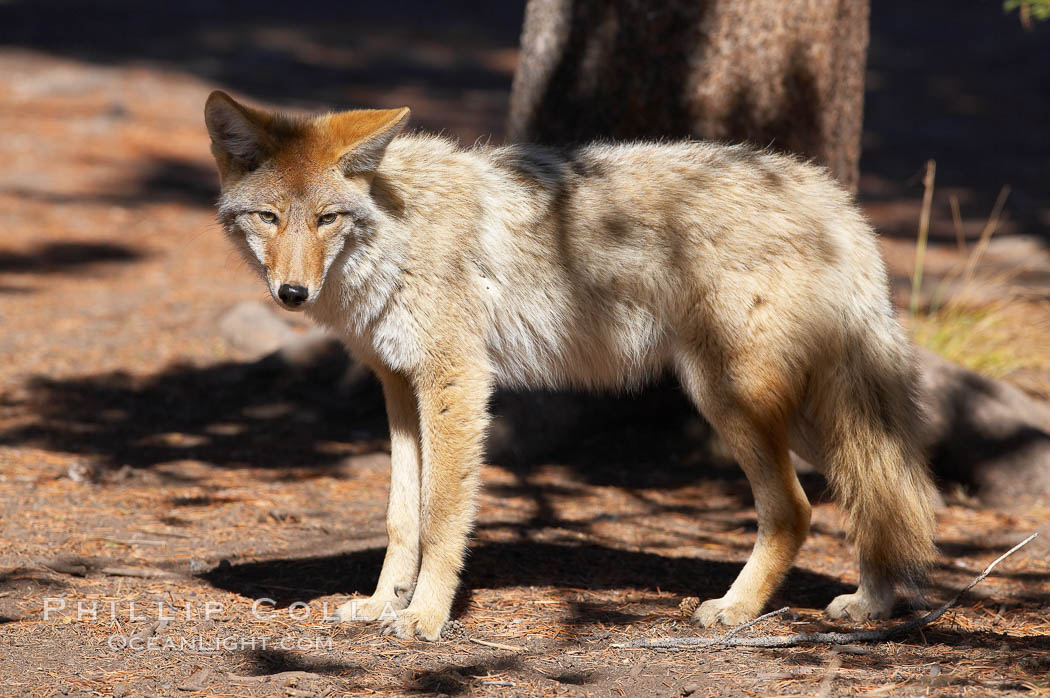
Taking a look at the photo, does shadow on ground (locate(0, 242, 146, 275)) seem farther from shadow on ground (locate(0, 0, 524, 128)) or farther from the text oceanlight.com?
the text oceanlight.com

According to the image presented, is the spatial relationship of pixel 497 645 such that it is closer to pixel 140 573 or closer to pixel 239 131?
pixel 140 573

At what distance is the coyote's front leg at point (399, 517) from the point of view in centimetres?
483

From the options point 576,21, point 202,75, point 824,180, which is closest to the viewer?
point 824,180

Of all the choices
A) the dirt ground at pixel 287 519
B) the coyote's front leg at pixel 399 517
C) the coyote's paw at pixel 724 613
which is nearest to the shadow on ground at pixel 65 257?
the dirt ground at pixel 287 519

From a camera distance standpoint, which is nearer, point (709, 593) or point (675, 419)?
point (709, 593)

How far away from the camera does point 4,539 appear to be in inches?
213

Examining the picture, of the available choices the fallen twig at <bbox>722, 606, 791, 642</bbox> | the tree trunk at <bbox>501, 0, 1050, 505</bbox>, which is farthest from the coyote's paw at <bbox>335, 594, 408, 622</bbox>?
the tree trunk at <bbox>501, 0, 1050, 505</bbox>

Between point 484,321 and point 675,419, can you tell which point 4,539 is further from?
point 675,419

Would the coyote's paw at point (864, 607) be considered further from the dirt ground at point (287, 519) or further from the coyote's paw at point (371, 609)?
the coyote's paw at point (371, 609)

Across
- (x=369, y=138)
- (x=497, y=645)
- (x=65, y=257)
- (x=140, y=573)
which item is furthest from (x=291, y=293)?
(x=65, y=257)

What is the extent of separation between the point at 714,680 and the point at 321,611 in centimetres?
188

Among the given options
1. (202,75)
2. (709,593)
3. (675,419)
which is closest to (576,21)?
(675,419)

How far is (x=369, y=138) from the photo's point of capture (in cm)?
452

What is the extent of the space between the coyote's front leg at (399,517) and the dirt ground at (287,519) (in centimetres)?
22
